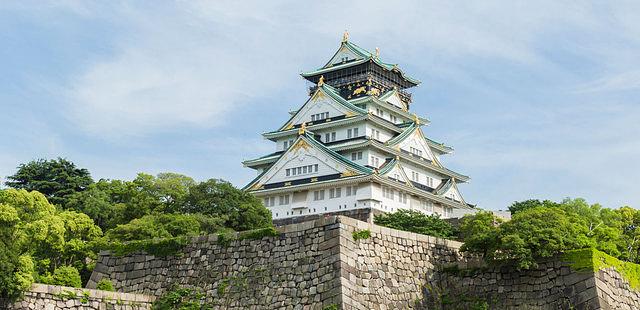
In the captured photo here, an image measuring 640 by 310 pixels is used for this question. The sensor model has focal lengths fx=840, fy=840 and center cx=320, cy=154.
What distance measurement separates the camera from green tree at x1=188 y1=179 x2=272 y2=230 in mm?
37969

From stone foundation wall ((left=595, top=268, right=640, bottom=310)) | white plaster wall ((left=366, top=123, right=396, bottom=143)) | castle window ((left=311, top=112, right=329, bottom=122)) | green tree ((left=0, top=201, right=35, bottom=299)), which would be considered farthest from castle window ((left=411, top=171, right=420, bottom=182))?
green tree ((left=0, top=201, right=35, bottom=299))

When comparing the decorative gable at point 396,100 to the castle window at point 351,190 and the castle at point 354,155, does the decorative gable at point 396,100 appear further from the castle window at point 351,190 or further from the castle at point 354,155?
the castle window at point 351,190

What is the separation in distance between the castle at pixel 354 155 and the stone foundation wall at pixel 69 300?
3176 centimetres

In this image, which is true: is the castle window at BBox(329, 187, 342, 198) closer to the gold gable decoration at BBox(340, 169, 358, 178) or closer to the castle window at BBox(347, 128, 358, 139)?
the gold gable decoration at BBox(340, 169, 358, 178)

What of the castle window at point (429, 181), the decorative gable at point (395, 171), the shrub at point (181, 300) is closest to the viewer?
the shrub at point (181, 300)

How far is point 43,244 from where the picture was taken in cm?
2886

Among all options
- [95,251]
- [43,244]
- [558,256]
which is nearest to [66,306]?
[43,244]

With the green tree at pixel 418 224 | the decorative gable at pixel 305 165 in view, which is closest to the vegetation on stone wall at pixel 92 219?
the green tree at pixel 418 224

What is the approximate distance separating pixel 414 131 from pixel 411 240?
122ft

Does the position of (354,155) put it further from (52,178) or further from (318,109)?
(52,178)

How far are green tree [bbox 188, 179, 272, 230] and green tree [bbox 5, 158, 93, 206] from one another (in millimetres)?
11426

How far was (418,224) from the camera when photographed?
44.6 metres

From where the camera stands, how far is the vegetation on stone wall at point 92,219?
2341 cm

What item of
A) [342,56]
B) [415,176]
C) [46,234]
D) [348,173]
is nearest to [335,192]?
[348,173]
